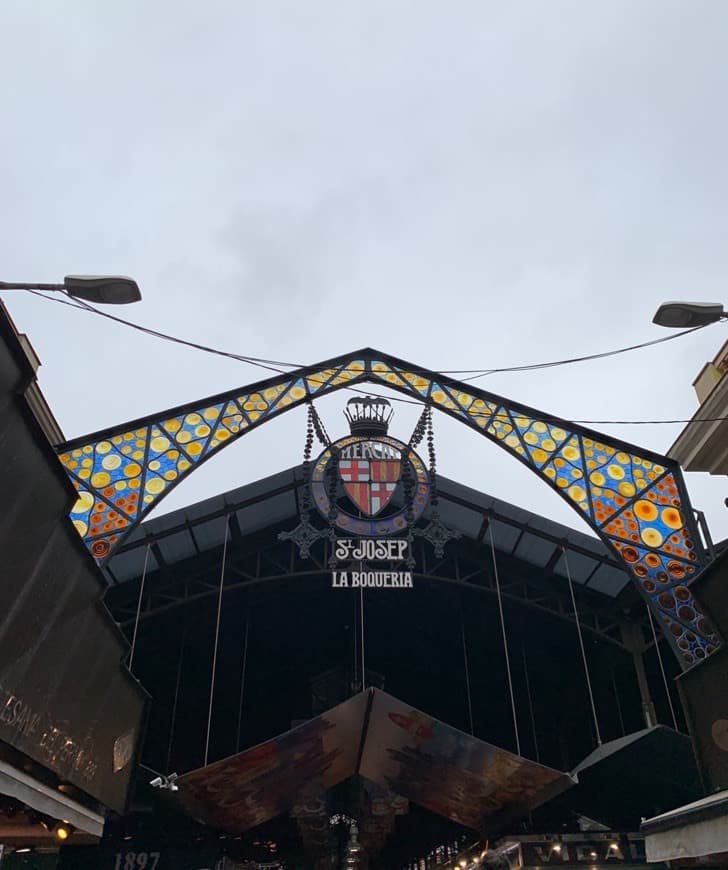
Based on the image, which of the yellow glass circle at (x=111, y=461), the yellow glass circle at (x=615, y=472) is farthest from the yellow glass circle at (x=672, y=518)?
the yellow glass circle at (x=111, y=461)

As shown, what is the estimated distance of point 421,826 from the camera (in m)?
25.5

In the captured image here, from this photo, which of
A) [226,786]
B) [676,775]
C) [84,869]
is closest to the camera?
[226,786]

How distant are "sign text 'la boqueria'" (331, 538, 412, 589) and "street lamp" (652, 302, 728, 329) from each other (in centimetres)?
581

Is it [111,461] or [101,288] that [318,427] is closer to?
[111,461]

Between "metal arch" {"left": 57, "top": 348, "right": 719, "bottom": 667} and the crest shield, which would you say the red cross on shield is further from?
"metal arch" {"left": 57, "top": 348, "right": 719, "bottom": 667}

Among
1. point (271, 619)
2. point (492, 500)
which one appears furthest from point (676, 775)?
point (271, 619)

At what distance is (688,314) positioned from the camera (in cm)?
731

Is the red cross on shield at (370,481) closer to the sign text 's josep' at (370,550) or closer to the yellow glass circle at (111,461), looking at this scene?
the sign text 's josep' at (370,550)

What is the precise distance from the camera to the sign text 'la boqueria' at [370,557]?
11438 mm

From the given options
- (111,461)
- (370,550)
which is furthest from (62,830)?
(370,550)

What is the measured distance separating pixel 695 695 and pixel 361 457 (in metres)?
6.79

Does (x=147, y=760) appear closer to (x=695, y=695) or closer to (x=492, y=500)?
(x=492, y=500)

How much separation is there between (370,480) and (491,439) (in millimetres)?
2266

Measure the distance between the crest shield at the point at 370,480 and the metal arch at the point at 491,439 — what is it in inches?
53.2
